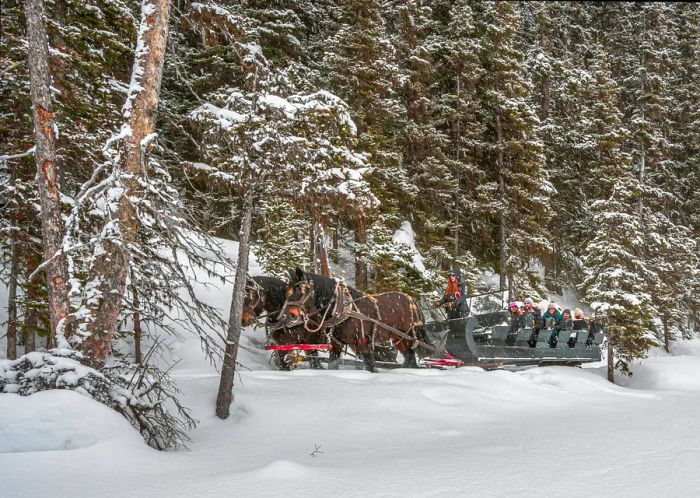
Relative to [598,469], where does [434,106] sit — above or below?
above

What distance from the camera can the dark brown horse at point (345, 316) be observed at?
10188mm

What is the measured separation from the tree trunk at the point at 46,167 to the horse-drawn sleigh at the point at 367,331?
363 cm

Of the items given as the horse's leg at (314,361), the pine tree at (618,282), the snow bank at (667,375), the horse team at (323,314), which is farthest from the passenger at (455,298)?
the snow bank at (667,375)

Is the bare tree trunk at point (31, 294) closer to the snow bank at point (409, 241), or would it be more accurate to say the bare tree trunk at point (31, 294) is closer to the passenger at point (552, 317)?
the snow bank at point (409, 241)

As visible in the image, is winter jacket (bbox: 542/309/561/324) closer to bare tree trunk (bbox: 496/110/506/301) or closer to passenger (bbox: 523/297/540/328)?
passenger (bbox: 523/297/540/328)

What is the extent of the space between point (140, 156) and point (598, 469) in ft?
18.1

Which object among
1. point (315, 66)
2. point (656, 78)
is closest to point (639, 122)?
point (656, 78)

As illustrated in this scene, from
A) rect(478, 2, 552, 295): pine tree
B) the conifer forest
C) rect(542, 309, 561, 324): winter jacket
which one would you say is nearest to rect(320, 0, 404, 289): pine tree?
the conifer forest

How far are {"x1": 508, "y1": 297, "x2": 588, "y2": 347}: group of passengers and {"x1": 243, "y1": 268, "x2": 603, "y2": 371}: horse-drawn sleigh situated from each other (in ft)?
1.80

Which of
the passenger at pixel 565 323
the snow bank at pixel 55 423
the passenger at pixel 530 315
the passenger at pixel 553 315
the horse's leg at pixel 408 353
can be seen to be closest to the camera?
the snow bank at pixel 55 423

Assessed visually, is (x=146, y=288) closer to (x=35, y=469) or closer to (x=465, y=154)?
(x=35, y=469)

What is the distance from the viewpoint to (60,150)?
10.2m

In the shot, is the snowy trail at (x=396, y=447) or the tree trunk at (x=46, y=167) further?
the tree trunk at (x=46, y=167)

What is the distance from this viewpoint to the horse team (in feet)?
33.4
